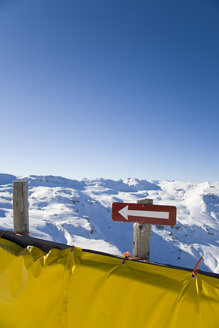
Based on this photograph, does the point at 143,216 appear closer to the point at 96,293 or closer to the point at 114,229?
the point at 96,293

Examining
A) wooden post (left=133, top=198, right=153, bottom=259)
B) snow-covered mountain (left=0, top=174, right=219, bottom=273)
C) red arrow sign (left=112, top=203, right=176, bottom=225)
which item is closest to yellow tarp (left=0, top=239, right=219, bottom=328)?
wooden post (left=133, top=198, right=153, bottom=259)

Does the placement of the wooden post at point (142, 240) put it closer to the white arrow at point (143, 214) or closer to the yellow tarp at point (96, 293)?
the white arrow at point (143, 214)

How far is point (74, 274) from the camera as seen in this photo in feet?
8.43

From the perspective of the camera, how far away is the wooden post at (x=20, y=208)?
3715 millimetres

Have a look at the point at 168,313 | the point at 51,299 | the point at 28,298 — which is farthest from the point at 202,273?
the point at 28,298

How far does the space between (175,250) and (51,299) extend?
233 ft

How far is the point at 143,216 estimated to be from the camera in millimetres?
2738

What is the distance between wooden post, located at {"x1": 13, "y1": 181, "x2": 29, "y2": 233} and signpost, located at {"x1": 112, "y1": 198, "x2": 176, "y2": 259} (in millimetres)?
1970

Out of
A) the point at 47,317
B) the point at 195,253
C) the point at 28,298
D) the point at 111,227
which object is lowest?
the point at 195,253

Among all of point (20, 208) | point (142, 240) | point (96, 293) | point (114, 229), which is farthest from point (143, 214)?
point (114, 229)

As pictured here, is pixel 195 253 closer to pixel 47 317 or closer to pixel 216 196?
pixel 47 317

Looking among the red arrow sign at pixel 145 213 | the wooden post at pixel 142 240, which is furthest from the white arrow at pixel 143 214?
the wooden post at pixel 142 240

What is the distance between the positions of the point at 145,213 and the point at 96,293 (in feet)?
3.91

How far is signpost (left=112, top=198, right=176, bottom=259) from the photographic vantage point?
2586 millimetres
